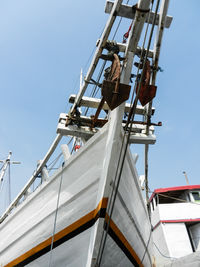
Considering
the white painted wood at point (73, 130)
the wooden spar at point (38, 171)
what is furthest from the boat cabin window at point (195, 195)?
the white painted wood at point (73, 130)

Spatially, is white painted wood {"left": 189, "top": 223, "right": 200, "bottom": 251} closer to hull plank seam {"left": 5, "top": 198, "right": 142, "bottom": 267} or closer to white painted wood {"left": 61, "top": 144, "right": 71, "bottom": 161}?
hull plank seam {"left": 5, "top": 198, "right": 142, "bottom": 267}

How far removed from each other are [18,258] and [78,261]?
6.74 ft

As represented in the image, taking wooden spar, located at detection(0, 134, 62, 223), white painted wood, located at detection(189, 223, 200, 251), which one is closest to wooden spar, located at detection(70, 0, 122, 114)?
wooden spar, located at detection(0, 134, 62, 223)

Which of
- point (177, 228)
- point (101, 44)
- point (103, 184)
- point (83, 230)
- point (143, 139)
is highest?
point (101, 44)

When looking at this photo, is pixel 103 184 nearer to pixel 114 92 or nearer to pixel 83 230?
pixel 83 230

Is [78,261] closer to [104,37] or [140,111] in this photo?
[140,111]

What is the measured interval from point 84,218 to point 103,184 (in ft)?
2.30

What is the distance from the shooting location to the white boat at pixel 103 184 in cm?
273

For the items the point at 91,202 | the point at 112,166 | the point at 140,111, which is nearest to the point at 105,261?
the point at 91,202

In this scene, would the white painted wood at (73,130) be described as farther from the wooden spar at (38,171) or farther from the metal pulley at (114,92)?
the metal pulley at (114,92)

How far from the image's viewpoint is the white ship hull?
9.59 feet

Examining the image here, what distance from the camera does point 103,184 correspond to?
2.80 meters

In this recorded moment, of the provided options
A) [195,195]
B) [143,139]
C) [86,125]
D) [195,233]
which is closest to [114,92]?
[86,125]

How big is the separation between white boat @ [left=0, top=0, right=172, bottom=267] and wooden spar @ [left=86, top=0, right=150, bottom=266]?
0.01 m
